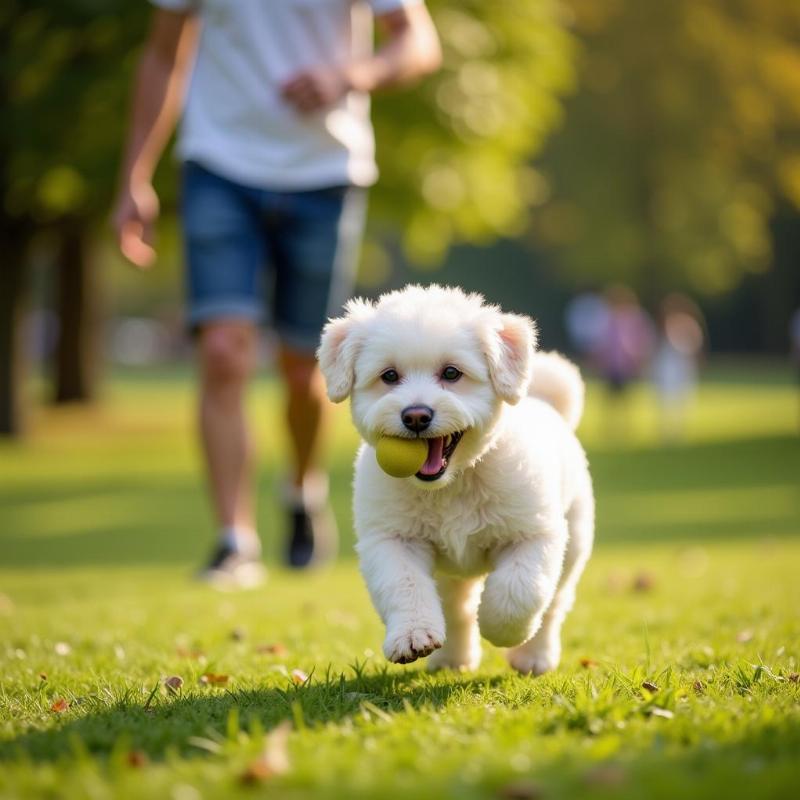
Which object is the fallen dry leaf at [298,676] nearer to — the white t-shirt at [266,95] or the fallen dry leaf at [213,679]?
the fallen dry leaf at [213,679]

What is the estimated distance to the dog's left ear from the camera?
12.0ft

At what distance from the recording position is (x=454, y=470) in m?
3.60

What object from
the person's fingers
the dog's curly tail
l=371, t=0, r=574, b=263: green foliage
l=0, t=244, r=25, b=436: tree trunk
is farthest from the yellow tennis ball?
l=0, t=244, r=25, b=436: tree trunk

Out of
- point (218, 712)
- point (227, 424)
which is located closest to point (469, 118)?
point (227, 424)

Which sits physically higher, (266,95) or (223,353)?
(266,95)

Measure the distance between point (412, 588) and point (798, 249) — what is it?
51.1 m

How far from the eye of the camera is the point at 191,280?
604cm

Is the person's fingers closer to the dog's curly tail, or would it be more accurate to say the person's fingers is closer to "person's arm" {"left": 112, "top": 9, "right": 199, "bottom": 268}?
"person's arm" {"left": 112, "top": 9, "right": 199, "bottom": 268}

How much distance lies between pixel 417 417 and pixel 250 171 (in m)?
2.91

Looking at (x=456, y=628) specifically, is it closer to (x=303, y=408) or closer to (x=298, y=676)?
(x=298, y=676)

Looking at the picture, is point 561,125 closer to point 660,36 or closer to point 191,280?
point 660,36

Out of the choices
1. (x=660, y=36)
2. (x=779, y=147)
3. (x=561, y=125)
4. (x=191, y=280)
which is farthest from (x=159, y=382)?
(x=191, y=280)

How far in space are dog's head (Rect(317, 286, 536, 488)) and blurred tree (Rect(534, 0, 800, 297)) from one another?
45.6 ft

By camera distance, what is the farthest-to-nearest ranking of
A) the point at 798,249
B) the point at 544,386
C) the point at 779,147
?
the point at 798,249 → the point at 779,147 → the point at 544,386
